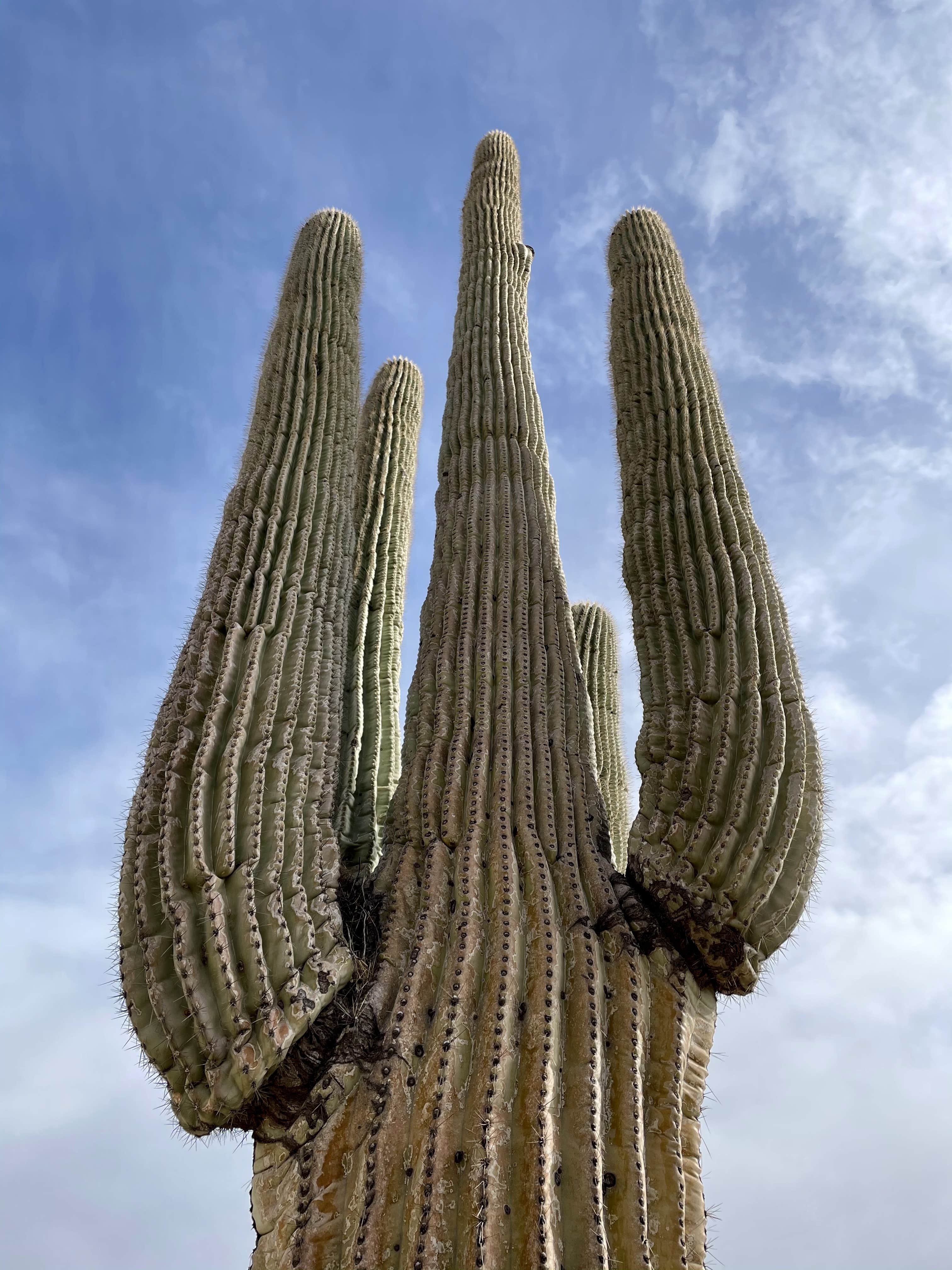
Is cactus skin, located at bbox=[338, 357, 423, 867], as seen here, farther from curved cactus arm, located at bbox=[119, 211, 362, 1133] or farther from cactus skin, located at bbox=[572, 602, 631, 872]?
cactus skin, located at bbox=[572, 602, 631, 872]

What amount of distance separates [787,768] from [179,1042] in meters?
2.54

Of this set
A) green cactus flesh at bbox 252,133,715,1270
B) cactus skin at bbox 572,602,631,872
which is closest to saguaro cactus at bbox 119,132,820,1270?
green cactus flesh at bbox 252,133,715,1270

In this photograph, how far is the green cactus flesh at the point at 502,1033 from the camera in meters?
2.75

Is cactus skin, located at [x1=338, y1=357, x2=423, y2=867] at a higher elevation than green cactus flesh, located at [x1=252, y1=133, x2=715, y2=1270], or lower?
higher

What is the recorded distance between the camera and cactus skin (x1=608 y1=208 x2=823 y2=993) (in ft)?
11.9

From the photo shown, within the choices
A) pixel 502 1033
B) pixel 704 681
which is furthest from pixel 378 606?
pixel 502 1033

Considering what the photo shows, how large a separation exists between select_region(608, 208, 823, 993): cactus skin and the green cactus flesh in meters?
0.27

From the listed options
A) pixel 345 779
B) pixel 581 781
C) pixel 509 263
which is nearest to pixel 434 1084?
pixel 581 781

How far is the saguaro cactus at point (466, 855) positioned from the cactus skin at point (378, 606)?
4 cm

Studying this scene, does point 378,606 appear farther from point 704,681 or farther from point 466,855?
point 466,855

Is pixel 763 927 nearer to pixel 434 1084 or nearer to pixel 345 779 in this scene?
pixel 434 1084

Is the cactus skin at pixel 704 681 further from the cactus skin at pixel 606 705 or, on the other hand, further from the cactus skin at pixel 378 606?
the cactus skin at pixel 606 705

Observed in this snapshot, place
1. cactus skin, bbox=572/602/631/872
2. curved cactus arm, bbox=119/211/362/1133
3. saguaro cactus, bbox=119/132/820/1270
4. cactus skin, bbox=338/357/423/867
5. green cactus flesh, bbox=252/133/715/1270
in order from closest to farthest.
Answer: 1. green cactus flesh, bbox=252/133/715/1270
2. saguaro cactus, bbox=119/132/820/1270
3. curved cactus arm, bbox=119/211/362/1133
4. cactus skin, bbox=338/357/423/867
5. cactus skin, bbox=572/602/631/872

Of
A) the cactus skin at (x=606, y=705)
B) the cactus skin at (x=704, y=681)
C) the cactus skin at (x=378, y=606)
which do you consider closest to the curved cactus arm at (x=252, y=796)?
the cactus skin at (x=378, y=606)
